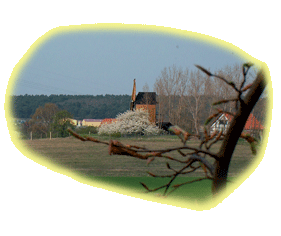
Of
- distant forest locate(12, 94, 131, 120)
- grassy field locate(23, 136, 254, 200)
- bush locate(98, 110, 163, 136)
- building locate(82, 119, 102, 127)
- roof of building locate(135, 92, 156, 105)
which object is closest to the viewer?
grassy field locate(23, 136, 254, 200)

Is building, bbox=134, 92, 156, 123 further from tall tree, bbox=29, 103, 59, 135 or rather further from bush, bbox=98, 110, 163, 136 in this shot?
tall tree, bbox=29, 103, 59, 135

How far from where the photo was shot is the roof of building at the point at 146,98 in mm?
21203

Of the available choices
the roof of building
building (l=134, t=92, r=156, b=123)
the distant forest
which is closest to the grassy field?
the distant forest

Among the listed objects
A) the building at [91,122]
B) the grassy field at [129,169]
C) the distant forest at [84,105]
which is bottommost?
the grassy field at [129,169]

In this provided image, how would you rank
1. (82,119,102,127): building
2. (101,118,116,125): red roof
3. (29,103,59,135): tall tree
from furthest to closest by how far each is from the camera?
(101,118,116,125): red roof
(82,119,102,127): building
(29,103,59,135): tall tree

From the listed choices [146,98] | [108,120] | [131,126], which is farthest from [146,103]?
Answer: [108,120]

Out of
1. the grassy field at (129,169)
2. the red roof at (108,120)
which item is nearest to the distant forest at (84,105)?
the red roof at (108,120)

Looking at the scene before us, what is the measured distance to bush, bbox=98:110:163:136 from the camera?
19.6 meters

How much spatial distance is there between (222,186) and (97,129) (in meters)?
19.3

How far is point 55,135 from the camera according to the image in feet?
64.6

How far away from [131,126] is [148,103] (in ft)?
7.90

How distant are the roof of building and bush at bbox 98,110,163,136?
3.98 ft

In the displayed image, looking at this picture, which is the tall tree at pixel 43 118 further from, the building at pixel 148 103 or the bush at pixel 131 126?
the building at pixel 148 103

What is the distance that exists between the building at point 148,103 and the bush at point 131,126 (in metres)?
0.58
